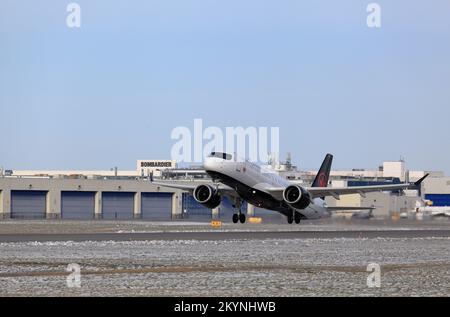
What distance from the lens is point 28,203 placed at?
13588 centimetres

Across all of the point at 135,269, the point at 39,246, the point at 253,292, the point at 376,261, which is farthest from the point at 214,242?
the point at 253,292

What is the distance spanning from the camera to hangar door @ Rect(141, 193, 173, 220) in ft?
477

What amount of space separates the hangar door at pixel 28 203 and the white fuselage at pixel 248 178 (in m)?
57.5

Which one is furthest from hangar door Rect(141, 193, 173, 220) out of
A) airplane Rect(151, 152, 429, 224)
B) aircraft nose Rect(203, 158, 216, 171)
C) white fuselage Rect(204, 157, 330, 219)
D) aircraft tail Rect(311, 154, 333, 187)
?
aircraft nose Rect(203, 158, 216, 171)

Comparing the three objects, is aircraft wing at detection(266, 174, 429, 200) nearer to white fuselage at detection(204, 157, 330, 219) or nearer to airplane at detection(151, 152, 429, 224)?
airplane at detection(151, 152, 429, 224)

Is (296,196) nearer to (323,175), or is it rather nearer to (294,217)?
(294,217)

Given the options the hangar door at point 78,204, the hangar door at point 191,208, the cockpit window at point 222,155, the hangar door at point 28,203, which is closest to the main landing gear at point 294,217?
the cockpit window at point 222,155

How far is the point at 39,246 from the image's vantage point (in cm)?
4888

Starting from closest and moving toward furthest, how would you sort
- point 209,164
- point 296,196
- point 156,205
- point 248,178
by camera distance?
point 209,164 → point 248,178 → point 296,196 → point 156,205

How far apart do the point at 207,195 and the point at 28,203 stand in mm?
59150

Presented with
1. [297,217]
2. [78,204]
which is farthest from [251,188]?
[78,204]

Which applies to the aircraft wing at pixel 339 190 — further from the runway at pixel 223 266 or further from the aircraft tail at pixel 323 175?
the runway at pixel 223 266

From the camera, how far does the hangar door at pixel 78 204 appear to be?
138m
